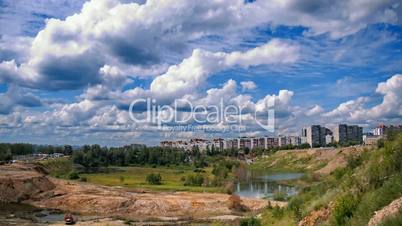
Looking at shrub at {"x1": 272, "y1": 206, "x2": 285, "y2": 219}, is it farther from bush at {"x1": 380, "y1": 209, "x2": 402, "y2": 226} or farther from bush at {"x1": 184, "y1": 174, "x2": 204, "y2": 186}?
bush at {"x1": 184, "y1": 174, "x2": 204, "y2": 186}

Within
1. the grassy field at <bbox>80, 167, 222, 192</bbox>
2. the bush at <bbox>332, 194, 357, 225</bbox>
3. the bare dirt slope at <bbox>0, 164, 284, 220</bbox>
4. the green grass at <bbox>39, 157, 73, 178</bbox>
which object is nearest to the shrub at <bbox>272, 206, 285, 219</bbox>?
the bush at <bbox>332, 194, 357, 225</bbox>

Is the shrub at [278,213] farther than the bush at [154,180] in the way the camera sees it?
No

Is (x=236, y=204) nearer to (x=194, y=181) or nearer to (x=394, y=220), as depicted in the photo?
(x=194, y=181)

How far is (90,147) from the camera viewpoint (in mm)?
182875

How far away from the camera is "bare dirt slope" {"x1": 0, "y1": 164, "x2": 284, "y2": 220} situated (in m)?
62.7

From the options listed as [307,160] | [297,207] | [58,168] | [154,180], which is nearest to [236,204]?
[154,180]

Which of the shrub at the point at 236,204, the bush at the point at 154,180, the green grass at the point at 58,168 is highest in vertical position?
the green grass at the point at 58,168

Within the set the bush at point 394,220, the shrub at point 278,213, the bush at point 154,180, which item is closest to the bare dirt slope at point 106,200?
the bush at point 154,180

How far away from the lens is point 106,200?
219ft

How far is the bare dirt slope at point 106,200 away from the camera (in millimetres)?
62688

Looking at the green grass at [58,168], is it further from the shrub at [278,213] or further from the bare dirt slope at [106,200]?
the shrub at [278,213]

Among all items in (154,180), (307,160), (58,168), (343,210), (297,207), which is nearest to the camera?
(343,210)

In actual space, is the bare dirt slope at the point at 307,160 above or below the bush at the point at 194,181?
above

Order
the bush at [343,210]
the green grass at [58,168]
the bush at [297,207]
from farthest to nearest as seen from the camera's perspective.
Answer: the green grass at [58,168]
the bush at [297,207]
the bush at [343,210]
